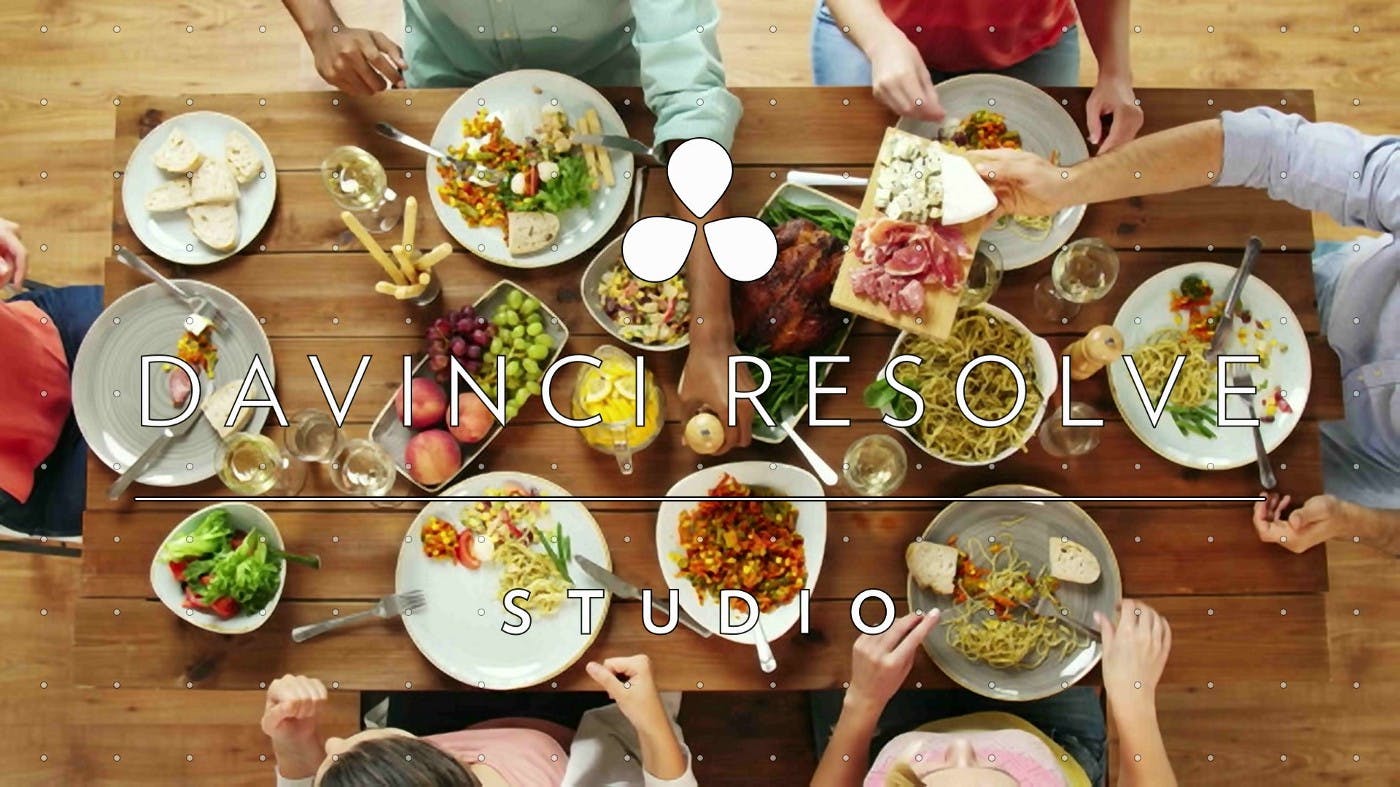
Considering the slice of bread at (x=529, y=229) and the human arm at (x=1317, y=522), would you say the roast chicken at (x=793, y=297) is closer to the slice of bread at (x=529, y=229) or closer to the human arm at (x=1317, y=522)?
the slice of bread at (x=529, y=229)

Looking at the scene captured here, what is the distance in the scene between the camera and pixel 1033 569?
4.22ft

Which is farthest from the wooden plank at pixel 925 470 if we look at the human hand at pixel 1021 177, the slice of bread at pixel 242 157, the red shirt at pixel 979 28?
the red shirt at pixel 979 28

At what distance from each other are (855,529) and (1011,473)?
230 millimetres

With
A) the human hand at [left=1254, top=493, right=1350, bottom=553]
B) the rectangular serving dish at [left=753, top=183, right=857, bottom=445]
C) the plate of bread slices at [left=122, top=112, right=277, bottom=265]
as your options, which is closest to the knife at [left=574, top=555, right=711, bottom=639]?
the rectangular serving dish at [left=753, top=183, right=857, bottom=445]

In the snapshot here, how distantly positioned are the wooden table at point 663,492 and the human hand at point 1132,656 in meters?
0.06

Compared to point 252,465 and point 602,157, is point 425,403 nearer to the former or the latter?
point 252,465

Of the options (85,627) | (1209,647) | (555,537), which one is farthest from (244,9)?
(1209,647)

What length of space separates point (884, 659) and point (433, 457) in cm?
65

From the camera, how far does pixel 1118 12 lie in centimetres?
145

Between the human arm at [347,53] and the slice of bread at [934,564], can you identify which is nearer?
the slice of bread at [934,564]

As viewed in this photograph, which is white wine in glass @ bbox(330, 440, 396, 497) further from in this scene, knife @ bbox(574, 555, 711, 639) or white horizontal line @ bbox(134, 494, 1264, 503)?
knife @ bbox(574, 555, 711, 639)

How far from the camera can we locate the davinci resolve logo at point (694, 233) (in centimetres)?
127

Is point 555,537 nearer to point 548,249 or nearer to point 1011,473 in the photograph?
point 548,249

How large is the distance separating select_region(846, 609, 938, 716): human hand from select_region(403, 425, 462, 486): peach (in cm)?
59
